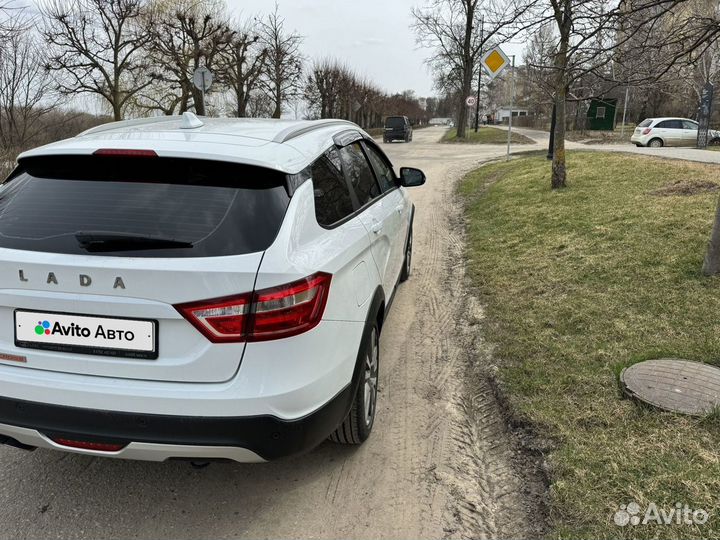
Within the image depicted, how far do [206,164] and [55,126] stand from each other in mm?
20917

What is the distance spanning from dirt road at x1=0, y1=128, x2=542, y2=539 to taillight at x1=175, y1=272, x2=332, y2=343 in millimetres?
999

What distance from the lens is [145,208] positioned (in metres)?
2.22

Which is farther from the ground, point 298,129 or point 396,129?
point 396,129

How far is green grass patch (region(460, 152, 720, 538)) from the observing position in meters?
2.46

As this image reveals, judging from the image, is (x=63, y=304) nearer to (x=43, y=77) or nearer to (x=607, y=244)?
(x=607, y=244)

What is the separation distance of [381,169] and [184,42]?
28.4 m

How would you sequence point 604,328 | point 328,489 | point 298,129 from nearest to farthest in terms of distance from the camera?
point 328,489 < point 298,129 < point 604,328

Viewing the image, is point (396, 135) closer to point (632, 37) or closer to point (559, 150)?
point (559, 150)

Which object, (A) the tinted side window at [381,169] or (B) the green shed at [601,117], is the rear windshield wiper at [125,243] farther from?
(B) the green shed at [601,117]

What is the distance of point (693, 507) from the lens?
2289mm

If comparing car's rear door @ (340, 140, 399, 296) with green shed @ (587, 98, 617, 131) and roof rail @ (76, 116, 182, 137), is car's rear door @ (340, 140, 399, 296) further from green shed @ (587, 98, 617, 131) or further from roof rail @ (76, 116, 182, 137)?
green shed @ (587, 98, 617, 131)

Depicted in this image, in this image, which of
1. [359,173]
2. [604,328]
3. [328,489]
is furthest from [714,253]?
[328,489]

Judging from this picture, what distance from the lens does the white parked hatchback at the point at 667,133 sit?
23.0 m

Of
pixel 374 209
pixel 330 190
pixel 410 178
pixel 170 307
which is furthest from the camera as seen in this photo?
pixel 410 178
